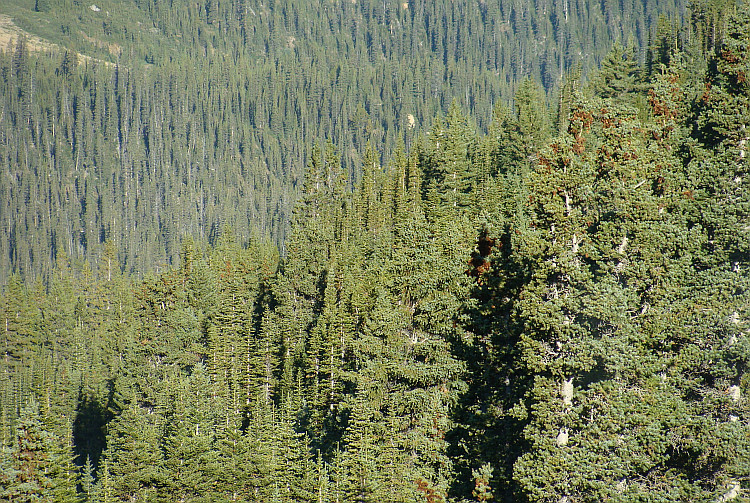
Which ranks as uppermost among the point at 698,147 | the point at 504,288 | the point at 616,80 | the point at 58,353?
the point at 616,80

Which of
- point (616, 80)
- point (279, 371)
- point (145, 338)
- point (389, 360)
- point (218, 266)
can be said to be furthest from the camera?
point (218, 266)

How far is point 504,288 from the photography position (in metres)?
32.0

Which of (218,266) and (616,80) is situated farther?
(218,266)

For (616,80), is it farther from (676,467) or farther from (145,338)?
(676,467)

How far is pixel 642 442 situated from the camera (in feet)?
88.0

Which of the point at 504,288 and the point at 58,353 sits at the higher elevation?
the point at 504,288

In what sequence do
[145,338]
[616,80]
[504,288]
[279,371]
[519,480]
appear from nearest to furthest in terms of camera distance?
[519,480] → [504,288] → [279,371] → [616,80] → [145,338]

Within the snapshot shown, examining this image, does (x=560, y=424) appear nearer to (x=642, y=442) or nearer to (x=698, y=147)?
(x=642, y=442)

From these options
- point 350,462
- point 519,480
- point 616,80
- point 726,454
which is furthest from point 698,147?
point 616,80

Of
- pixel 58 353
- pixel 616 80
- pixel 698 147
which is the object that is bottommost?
pixel 58 353

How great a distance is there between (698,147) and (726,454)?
12144 millimetres

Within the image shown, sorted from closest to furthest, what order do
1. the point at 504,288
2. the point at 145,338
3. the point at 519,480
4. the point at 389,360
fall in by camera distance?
the point at 519,480
the point at 504,288
the point at 389,360
the point at 145,338

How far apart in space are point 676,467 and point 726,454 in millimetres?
1725

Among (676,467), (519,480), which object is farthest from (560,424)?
(676,467)
